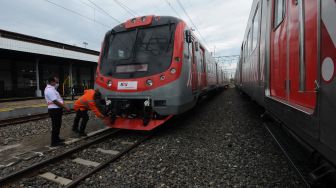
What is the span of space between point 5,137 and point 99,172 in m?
3.50

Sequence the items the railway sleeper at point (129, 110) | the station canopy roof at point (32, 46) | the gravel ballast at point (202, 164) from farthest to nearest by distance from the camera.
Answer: the station canopy roof at point (32, 46), the railway sleeper at point (129, 110), the gravel ballast at point (202, 164)

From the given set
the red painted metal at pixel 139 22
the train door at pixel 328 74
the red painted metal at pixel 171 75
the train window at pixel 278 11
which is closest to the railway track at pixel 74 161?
the red painted metal at pixel 171 75

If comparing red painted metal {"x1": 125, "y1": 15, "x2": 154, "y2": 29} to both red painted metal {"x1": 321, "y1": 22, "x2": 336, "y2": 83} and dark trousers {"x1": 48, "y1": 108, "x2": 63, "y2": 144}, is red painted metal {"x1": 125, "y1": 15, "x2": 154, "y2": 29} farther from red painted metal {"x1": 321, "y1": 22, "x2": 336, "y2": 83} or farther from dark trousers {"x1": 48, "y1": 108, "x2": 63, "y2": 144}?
red painted metal {"x1": 321, "y1": 22, "x2": 336, "y2": 83}

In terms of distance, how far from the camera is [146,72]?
480cm

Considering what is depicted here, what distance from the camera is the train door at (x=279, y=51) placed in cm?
271

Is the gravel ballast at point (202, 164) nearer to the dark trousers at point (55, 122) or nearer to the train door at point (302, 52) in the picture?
the train door at point (302, 52)

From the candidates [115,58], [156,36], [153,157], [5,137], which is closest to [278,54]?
[153,157]

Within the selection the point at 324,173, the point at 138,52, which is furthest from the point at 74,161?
the point at 324,173

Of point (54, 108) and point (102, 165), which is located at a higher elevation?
point (54, 108)

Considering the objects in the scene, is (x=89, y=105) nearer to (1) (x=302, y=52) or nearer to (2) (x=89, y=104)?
(2) (x=89, y=104)

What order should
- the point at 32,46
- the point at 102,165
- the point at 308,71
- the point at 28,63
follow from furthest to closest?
1. the point at 28,63
2. the point at 32,46
3. the point at 102,165
4. the point at 308,71

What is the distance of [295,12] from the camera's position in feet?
7.32

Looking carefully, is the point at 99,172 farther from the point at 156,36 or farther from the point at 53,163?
the point at 156,36

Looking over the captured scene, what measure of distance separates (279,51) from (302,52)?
3.47 ft
